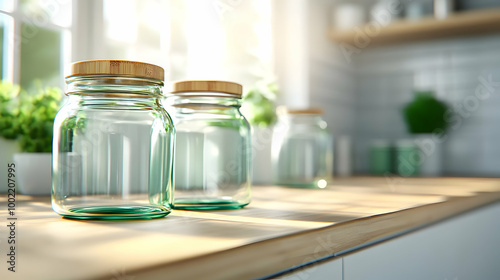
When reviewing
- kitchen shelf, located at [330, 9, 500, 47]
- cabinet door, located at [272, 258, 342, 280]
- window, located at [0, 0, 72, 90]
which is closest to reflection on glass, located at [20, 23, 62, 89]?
window, located at [0, 0, 72, 90]

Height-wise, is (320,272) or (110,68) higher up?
(110,68)

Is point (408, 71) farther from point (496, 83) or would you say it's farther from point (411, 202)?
point (411, 202)

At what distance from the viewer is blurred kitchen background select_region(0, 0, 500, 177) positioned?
4.02ft

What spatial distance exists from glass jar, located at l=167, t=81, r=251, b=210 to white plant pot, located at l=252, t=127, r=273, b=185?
0.73 meters

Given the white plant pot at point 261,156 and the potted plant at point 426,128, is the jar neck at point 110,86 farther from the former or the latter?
the potted plant at point 426,128

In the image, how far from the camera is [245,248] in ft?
1.42

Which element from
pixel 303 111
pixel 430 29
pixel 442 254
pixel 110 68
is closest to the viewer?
pixel 110 68

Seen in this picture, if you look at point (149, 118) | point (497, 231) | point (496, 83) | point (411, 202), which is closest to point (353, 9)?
point (496, 83)

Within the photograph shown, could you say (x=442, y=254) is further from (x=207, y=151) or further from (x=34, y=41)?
(x=34, y=41)

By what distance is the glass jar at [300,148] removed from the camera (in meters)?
1.41

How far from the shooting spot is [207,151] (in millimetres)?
856

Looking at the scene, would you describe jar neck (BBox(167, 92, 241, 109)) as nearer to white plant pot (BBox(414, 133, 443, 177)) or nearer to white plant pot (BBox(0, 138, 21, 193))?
white plant pot (BBox(0, 138, 21, 193))

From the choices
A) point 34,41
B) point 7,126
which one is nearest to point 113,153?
point 7,126

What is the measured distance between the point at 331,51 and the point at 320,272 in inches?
70.5
